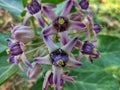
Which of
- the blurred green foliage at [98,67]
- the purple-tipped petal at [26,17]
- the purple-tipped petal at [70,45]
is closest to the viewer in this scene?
the purple-tipped petal at [70,45]

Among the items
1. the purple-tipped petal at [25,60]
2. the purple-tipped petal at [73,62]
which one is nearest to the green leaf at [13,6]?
the purple-tipped petal at [25,60]

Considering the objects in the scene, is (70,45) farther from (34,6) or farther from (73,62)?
(34,6)

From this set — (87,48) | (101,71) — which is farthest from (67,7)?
(101,71)

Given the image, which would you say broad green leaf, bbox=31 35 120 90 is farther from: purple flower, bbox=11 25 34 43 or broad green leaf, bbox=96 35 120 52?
purple flower, bbox=11 25 34 43

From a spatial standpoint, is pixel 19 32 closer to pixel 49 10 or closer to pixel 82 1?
pixel 49 10

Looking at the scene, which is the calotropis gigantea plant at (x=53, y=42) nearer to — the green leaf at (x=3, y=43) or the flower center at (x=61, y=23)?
the flower center at (x=61, y=23)

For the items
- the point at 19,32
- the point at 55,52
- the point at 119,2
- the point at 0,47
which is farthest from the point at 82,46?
the point at 119,2

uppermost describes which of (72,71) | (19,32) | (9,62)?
(19,32)
